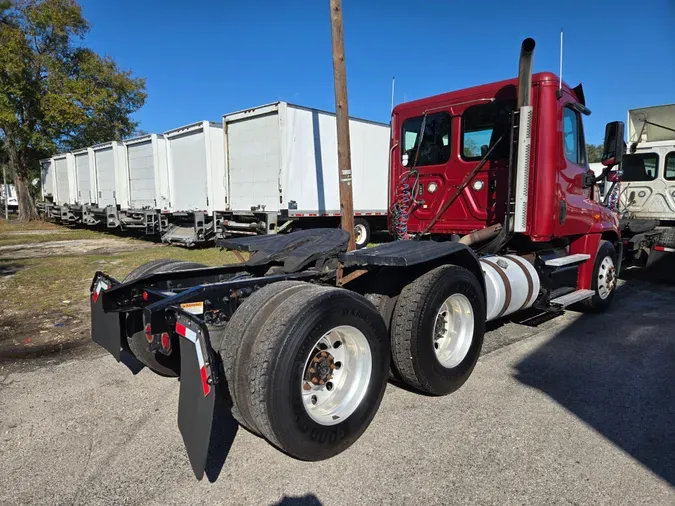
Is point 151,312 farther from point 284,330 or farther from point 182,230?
point 182,230

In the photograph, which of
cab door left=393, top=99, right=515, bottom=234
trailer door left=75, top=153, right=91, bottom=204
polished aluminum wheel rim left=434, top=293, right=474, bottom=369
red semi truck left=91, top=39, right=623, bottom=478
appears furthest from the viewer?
trailer door left=75, top=153, right=91, bottom=204

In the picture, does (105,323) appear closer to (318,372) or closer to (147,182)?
(318,372)

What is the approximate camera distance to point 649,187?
933cm

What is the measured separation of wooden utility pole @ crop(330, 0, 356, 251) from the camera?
25.9 ft

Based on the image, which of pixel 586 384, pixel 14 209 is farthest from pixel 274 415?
pixel 14 209

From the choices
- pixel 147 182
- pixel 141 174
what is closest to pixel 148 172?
pixel 147 182

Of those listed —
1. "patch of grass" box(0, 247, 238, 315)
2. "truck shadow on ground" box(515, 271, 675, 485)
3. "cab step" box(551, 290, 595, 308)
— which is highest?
"cab step" box(551, 290, 595, 308)

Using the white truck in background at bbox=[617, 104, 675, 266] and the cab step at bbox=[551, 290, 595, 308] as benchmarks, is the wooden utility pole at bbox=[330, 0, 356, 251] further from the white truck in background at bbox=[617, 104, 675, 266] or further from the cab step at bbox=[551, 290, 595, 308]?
the white truck in background at bbox=[617, 104, 675, 266]

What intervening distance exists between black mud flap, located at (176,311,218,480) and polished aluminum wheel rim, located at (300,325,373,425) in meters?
0.67

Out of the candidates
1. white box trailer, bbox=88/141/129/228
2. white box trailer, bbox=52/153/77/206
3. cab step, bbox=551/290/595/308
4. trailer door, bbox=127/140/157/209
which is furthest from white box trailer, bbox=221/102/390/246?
white box trailer, bbox=52/153/77/206

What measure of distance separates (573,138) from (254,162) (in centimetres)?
822

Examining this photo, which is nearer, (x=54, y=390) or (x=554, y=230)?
(x=54, y=390)

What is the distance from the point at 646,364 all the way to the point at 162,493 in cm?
436

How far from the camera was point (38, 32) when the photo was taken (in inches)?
913
